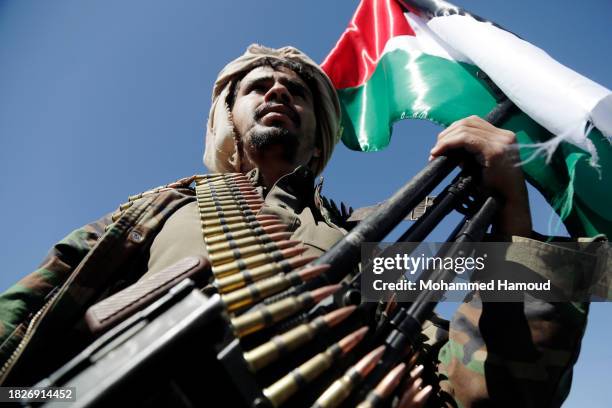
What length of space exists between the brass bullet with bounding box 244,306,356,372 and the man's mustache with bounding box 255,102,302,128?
2.77 m

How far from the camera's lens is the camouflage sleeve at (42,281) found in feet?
7.34

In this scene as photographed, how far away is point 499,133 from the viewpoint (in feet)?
8.21

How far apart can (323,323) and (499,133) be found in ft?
6.09

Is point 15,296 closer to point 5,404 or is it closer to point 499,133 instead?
point 5,404

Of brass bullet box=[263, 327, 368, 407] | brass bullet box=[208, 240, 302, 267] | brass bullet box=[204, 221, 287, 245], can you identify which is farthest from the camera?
brass bullet box=[204, 221, 287, 245]

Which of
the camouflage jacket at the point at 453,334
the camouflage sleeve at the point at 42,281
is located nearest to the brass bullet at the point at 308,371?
the camouflage jacket at the point at 453,334

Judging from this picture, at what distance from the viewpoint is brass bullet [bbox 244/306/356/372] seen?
1.36 m

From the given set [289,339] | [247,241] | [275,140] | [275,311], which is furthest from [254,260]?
[275,140]

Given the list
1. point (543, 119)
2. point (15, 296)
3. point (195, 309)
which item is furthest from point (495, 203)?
point (15, 296)

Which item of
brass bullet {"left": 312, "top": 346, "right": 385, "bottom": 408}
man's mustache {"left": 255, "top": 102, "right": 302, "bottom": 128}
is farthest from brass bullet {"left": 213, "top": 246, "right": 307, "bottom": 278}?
man's mustache {"left": 255, "top": 102, "right": 302, "bottom": 128}

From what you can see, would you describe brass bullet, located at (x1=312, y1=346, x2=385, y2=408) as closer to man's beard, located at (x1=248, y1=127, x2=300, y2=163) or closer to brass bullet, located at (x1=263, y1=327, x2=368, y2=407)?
brass bullet, located at (x1=263, y1=327, x2=368, y2=407)

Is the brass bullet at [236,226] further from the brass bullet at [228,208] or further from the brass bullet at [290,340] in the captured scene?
the brass bullet at [290,340]

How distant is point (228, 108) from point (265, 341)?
371 cm

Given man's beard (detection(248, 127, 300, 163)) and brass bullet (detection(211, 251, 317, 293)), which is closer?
brass bullet (detection(211, 251, 317, 293))
